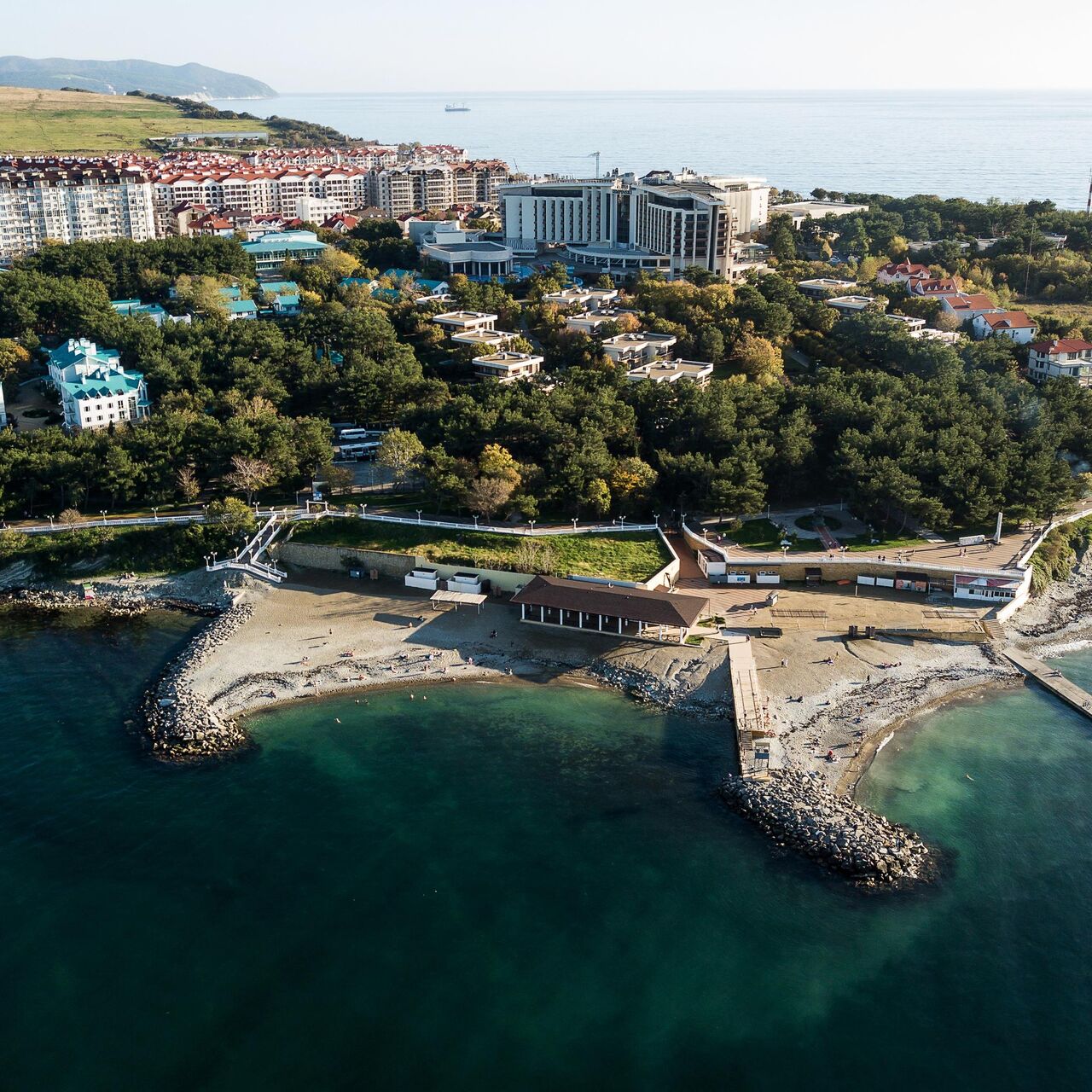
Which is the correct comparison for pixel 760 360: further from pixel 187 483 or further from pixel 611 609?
pixel 187 483

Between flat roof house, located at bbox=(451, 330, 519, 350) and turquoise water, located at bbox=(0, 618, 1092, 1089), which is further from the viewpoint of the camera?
flat roof house, located at bbox=(451, 330, 519, 350)

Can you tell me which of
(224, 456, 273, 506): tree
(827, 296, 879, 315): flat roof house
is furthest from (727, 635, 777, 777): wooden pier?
(827, 296, 879, 315): flat roof house

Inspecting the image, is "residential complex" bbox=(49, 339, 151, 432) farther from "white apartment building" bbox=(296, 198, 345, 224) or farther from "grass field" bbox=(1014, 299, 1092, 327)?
"white apartment building" bbox=(296, 198, 345, 224)

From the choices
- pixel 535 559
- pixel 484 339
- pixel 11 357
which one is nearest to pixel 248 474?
pixel 535 559

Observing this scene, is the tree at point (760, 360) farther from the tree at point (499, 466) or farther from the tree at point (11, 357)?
the tree at point (11, 357)

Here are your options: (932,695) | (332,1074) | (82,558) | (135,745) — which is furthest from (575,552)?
(332,1074)
